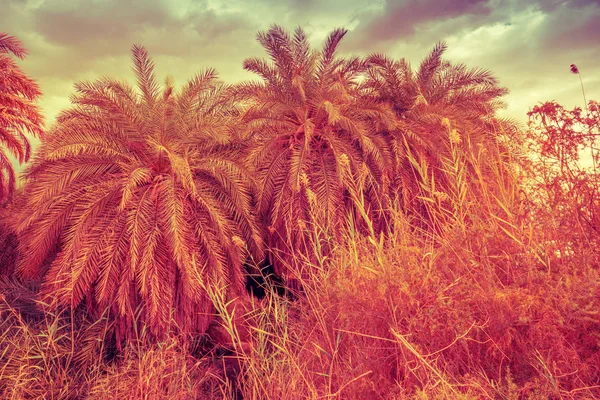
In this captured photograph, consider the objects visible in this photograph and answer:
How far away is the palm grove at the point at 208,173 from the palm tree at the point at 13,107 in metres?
5.90

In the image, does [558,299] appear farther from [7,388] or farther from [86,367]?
[86,367]

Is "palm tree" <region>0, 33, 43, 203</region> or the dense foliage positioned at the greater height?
"palm tree" <region>0, 33, 43, 203</region>

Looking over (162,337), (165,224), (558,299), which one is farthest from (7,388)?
(558,299)

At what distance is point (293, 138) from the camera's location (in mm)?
13539

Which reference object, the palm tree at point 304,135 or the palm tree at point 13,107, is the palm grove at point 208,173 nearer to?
the palm tree at point 304,135

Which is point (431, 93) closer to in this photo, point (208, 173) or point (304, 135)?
point (304, 135)

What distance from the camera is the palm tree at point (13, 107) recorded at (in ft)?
55.7

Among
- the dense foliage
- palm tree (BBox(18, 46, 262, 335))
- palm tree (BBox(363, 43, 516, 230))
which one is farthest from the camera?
palm tree (BBox(363, 43, 516, 230))

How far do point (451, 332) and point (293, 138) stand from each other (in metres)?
9.72

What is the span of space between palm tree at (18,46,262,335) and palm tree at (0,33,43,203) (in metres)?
5.93

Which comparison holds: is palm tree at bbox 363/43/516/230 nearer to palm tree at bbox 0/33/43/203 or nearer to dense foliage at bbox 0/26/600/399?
dense foliage at bbox 0/26/600/399

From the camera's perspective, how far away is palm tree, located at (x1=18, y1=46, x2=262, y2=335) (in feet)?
35.1

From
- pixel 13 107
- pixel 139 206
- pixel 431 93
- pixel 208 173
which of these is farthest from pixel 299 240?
pixel 13 107

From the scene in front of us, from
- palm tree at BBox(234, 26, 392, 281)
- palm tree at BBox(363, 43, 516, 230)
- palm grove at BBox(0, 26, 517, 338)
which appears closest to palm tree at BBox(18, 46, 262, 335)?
palm grove at BBox(0, 26, 517, 338)
